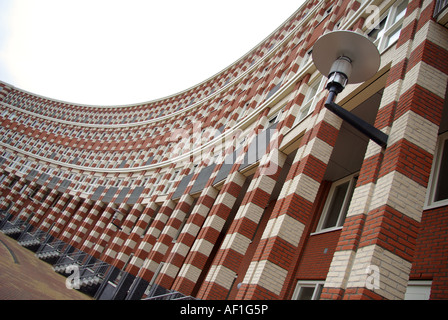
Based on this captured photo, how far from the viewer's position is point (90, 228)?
30.7 meters

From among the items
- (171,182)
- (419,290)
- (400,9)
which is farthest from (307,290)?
(171,182)

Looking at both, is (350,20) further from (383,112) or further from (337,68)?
(337,68)

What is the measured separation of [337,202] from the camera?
10883 mm

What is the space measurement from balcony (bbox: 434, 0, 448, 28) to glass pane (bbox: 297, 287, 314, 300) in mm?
7975

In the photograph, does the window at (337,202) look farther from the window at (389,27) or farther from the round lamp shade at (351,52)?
the round lamp shade at (351,52)

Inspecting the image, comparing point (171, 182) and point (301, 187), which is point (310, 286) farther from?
point (171, 182)

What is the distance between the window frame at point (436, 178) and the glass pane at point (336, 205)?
414 cm

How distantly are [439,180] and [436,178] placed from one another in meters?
0.07

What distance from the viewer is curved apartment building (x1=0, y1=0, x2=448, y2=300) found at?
4926mm

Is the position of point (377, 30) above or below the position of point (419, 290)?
above

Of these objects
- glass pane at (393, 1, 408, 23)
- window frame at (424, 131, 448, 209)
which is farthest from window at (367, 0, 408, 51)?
window frame at (424, 131, 448, 209)

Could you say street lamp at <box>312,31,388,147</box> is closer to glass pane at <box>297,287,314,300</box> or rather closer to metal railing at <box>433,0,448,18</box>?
metal railing at <box>433,0,448,18</box>

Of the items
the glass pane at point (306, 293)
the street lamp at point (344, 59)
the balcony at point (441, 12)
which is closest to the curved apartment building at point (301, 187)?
the balcony at point (441, 12)

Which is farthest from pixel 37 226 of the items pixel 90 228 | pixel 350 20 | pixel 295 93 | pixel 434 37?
pixel 434 37
